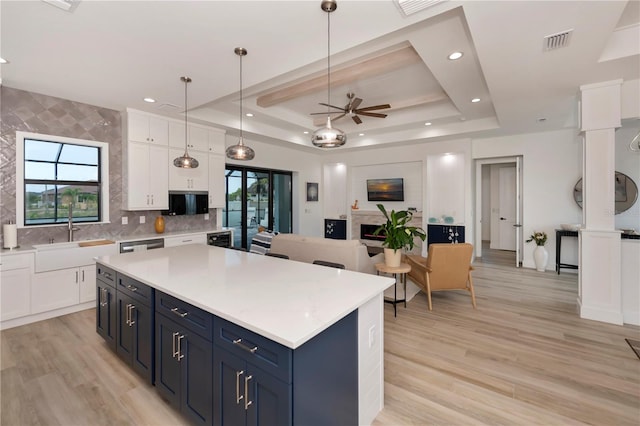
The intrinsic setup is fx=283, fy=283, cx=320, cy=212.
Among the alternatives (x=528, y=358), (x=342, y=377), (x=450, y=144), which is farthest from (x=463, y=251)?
(x=450, y=144)

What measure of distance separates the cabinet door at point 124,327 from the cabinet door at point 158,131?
9.77 feet

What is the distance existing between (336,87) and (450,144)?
11.5 feet

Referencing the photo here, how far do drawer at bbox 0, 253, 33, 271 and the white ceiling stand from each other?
2056 mm

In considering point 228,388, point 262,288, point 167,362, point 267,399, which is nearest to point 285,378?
point 267,399

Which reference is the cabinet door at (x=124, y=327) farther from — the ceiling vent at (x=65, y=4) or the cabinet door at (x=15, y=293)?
the ceiling vent at (x=65, y=4)

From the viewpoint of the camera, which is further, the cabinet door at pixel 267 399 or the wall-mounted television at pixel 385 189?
the wall-mounted television at pixel 385 189

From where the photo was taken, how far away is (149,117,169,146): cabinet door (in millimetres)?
4547

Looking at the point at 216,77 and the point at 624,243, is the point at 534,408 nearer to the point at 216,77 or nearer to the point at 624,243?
the point at 624,243

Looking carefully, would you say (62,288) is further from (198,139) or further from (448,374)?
(448,374)

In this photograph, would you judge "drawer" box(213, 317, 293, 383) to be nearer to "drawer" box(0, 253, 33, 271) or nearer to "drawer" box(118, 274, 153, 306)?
"drawer" box(118, 274, 153, 306)

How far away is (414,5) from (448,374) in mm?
2924

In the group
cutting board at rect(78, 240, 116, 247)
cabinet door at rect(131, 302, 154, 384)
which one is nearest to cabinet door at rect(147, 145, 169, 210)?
cutting board at rect(78, 240, 116, 247)

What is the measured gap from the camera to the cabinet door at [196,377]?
162 centimetres

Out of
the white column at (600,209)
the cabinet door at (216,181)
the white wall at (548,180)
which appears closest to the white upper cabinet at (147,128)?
the cabinet door at (216,181)
